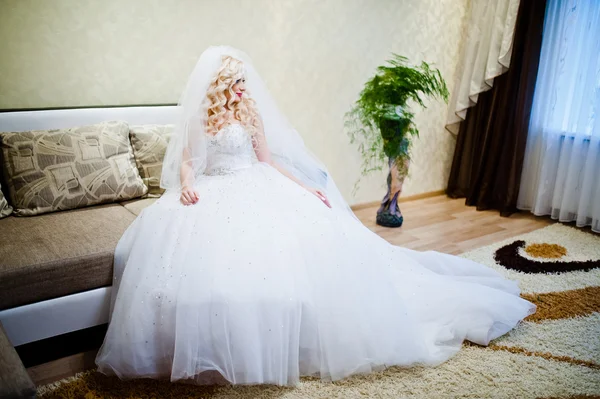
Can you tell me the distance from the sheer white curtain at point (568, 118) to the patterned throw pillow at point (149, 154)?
300 cm

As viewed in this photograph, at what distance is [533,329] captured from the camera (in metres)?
2.25

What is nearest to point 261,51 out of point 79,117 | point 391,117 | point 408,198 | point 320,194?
point 391,117

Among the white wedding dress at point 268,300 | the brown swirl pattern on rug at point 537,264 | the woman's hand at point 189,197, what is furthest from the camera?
the brown swirl pattern on rug at point 537,264

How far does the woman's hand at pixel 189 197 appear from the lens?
7.04 feet

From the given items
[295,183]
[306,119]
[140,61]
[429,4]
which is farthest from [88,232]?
[429,4]

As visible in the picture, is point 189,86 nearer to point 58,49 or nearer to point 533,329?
point 58,49

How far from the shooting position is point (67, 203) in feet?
7.99

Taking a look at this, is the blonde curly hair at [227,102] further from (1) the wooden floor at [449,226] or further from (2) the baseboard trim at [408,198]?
(2) the baseboard trim at [408,198]

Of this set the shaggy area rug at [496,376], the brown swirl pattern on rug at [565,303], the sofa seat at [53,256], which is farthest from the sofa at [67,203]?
the brown swirl pattern on rug at [565,303]

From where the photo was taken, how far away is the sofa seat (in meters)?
1.87

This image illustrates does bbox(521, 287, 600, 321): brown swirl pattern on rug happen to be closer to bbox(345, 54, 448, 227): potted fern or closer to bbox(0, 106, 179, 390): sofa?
bbox(345, 54, 448, 227): potted fern

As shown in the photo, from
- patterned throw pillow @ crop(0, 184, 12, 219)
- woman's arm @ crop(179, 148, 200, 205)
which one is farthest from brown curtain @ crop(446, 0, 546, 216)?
patterned throw pillow @ crop(0, 184, 12, 219)

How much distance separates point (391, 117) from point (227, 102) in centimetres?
144

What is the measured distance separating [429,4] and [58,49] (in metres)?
2.90
